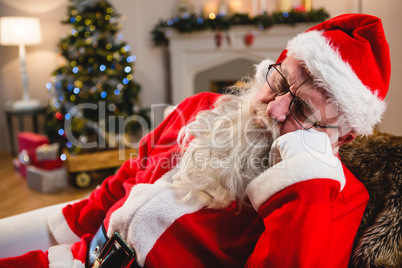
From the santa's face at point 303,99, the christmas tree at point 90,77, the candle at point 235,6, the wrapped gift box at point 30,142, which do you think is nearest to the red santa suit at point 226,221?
the santa's face at point 303,99

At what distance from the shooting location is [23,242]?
1.14 m

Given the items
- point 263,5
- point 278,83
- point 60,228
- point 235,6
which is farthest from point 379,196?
point 263,5

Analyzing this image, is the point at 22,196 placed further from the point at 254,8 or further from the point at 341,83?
the point at 254,8

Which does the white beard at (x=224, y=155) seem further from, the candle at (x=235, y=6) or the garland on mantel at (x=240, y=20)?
the candle at (x=235, y=6)

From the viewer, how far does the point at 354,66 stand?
941mm

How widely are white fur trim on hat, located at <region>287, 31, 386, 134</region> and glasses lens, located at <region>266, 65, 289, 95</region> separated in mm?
81

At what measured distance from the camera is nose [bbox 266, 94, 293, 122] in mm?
960

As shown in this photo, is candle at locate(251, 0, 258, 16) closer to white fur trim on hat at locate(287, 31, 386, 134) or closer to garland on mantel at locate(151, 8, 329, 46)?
garland on mantel at locate(151, 8, 329, 46)

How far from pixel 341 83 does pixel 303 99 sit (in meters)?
0.11

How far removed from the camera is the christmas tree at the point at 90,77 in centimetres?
332

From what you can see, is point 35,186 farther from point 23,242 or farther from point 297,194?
point 297,194

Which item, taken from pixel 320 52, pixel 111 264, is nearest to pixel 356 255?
pixel 320 52

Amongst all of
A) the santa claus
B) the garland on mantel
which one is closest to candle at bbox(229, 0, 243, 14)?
the garland on mantel

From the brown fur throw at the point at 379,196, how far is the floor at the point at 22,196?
2524mm
